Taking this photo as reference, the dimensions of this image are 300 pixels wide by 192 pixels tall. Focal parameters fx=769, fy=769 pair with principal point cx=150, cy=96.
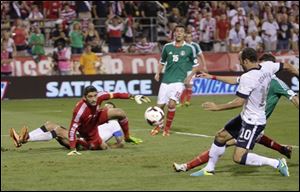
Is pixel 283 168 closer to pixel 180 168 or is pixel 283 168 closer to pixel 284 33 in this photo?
pixel 180 168

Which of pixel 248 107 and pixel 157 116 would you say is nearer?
pixel 248 107

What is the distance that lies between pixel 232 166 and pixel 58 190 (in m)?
3.41

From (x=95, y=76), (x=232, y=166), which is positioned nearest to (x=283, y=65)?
(x=232, y=166)

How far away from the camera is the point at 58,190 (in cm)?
973

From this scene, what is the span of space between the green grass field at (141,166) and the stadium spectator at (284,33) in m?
13.4

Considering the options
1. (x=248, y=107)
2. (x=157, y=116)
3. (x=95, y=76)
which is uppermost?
(x=248, y=107)

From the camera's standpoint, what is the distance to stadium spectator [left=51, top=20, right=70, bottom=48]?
2897 cm

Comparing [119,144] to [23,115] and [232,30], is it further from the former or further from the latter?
[232,30]

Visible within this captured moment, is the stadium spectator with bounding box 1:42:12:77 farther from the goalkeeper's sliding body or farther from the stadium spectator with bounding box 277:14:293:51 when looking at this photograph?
the goalkeeper's sliding body

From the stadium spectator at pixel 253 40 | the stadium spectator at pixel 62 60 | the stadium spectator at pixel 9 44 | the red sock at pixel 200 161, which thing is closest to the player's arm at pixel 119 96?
the red sock at pixel 200 161

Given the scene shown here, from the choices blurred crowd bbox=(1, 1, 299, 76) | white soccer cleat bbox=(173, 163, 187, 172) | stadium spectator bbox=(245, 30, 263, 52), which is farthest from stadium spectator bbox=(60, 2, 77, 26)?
white soccer cleat bbox=(173, 163, 187, 172)

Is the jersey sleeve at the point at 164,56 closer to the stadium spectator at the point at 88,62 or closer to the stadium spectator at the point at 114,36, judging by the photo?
the stadium spectator at the point at 88,62

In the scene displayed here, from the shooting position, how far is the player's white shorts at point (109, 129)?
14.2 metres

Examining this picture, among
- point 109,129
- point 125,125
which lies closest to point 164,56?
point 125,125
